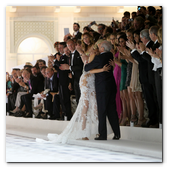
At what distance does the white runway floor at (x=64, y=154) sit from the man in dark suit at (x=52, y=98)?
2.51m

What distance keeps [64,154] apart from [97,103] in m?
1.10

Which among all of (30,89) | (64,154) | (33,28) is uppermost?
(33,28)

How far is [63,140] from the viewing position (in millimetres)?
5328

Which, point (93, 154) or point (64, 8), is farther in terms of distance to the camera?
point (64, 8)

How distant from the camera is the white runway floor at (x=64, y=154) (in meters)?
3.88

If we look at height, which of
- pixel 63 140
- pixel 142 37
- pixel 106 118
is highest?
pixel 142 37

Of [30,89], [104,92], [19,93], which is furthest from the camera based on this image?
[19,93]

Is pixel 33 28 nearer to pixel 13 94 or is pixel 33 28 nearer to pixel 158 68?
pixel 13 94

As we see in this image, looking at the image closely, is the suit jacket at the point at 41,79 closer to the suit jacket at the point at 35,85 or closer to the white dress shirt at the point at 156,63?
the suit jacket at the point at 35,85

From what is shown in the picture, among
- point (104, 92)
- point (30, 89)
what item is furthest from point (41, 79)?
point (104, 92)

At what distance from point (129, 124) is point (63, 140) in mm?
1133

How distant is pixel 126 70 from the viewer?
18.9 ft

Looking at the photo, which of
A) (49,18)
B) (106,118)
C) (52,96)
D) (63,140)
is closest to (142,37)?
(106,118)

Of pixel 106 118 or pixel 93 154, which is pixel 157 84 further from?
pixel 93 154
